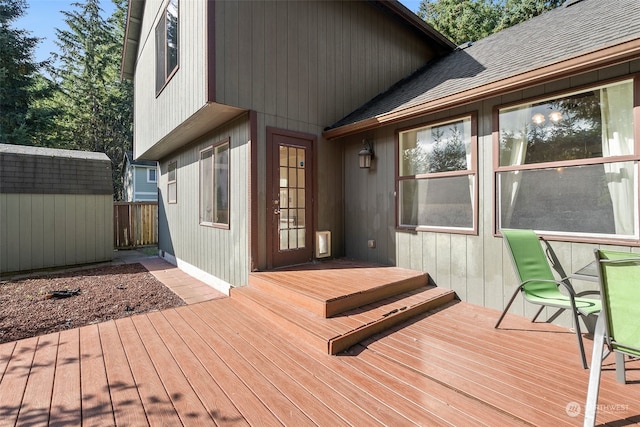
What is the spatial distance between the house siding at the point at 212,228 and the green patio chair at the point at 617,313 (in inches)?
146

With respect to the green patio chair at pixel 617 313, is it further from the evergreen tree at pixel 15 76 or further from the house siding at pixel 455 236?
the evergreen tree at pixel 15 76

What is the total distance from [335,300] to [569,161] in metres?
2.82

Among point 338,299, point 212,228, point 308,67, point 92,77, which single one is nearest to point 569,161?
point 338,299

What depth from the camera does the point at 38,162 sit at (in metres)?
6.78

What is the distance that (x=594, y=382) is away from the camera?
5.61 ft

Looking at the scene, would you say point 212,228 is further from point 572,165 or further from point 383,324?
point 572,165

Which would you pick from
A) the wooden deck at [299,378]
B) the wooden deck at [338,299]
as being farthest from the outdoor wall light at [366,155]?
the wooden deck at [299,378]

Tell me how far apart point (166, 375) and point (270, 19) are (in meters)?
4.77

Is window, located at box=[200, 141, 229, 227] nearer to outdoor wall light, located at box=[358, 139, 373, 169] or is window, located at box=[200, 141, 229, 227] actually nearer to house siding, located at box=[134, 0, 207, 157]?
house siding, located at box=[134, 0, 207, 157]

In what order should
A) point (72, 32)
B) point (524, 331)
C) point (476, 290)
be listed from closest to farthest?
point (524, 331), point (476, 290), point (72, 32)

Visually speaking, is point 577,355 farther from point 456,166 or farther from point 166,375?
point 166,375

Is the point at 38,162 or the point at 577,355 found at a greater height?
the point at 38,162

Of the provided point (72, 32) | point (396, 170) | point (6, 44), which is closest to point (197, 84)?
point (396, 170)

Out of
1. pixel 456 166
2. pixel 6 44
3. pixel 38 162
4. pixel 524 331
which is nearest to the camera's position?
pixel 524 331
